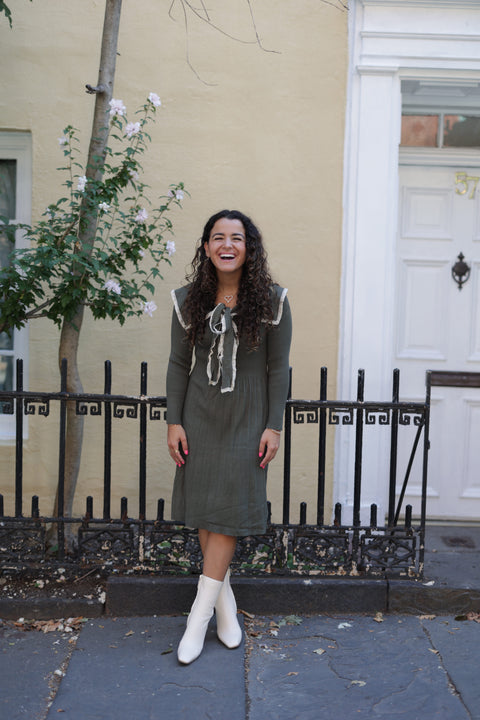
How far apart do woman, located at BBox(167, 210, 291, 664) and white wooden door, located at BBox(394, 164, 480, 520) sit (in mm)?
2078

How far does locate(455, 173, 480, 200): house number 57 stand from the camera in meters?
5.05

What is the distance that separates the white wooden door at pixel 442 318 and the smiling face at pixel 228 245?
2.18 metres

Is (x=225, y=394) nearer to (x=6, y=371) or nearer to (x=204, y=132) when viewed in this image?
(x=204, y=132)

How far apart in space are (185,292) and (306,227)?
173 cm

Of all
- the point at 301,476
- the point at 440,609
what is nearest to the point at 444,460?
the point at 301,476

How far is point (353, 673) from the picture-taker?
310 centimetres

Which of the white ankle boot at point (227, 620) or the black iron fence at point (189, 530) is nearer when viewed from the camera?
the white ankle boot at point (227, 620)

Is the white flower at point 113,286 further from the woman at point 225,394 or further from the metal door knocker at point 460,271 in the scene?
the metal door knocker at point 460,271

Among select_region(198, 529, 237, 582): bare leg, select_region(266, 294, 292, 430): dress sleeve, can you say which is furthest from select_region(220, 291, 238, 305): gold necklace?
select_region(198, 529, 237, 582): bare leg

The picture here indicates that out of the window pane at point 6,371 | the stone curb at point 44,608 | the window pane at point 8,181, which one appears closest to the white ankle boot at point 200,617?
the stone curb at point 44,608

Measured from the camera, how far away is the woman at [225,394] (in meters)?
3.16

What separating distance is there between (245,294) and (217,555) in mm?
1148

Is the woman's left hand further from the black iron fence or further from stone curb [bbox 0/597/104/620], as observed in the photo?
stone curb [bbox 0/597/104/620]

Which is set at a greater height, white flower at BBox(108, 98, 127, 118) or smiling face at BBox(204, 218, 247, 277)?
white flower at BBox(108, 98, 127, 118)
